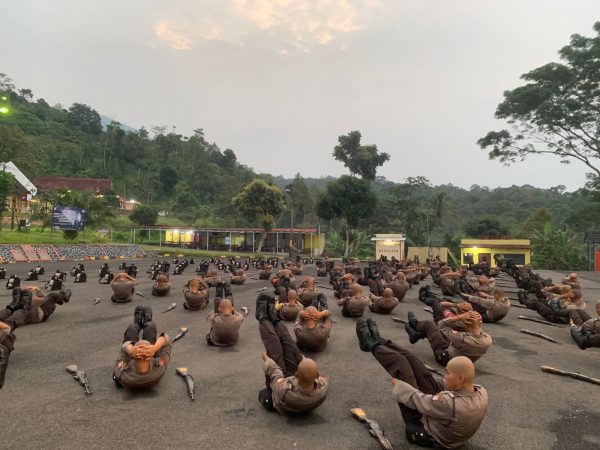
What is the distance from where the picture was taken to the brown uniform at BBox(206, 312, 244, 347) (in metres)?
9.10

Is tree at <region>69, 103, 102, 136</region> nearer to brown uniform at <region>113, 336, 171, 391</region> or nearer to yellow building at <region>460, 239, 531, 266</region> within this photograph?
yellow building at <region>460, 239, 531, 266</region>

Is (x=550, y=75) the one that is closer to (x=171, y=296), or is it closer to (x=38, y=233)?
(x=171, y=296)

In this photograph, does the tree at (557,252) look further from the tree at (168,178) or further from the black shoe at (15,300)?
the tree at (168,178)

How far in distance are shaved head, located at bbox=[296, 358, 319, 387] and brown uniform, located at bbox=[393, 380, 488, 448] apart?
3.76 ft

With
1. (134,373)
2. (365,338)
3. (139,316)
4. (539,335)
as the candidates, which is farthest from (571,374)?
(139,316)

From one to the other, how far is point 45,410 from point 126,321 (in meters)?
6.46

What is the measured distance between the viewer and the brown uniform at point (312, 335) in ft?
28.8

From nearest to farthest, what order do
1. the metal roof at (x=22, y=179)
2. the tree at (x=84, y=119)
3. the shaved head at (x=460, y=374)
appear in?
the shaved head at (x=460, y=374) < the metal roof at (x=22, y=179) < the tree at (x=84, y=119)

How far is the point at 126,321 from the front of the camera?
12.1m

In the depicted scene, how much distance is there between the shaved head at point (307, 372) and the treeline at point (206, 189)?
179 feet

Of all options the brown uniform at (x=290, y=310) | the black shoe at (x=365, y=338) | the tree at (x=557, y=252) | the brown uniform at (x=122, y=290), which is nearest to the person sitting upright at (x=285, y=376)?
the black shoe at (x=365, y=338)

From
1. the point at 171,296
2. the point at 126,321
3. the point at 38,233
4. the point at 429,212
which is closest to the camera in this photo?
the point at 126,321

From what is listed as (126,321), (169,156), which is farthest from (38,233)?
(169,156)

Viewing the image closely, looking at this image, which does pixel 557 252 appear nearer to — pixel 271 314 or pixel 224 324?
pixel 224 324
